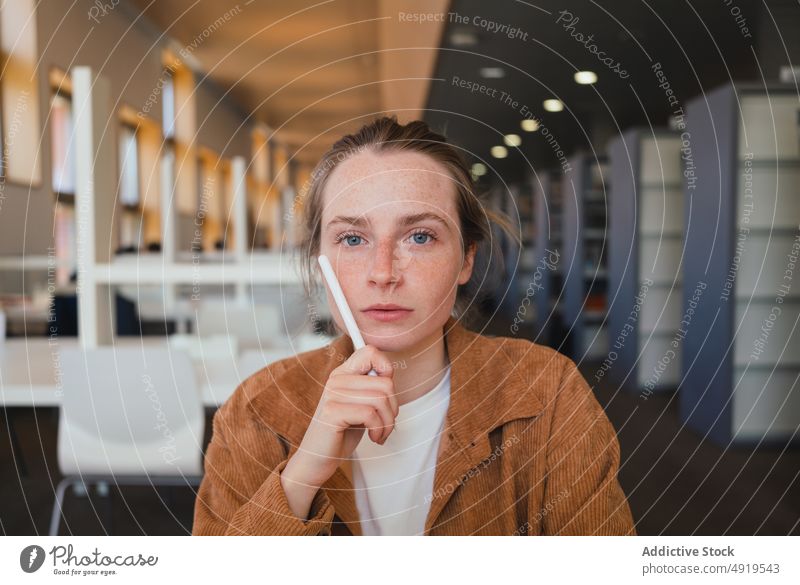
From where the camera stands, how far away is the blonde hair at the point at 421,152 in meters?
0.69

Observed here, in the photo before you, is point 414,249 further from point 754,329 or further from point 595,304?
point 595,304

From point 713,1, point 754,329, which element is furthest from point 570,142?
point 713,1

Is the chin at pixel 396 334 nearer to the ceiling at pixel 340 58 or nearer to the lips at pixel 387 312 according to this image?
the lips at pixel 387 312

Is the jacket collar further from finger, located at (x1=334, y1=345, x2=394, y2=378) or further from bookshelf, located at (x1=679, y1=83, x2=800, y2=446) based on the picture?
bookshelf, located at (x1=679, y1=83, x2=800, y2=446)

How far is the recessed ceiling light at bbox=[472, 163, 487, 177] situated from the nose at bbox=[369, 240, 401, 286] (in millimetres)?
123

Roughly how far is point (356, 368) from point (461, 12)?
1.85ft

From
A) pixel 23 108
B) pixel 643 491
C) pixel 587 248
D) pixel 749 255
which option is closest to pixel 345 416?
pixel 643 491

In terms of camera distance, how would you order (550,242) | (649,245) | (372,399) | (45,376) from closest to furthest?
(372,399)
(45,376)
(649,245)
(550,242)

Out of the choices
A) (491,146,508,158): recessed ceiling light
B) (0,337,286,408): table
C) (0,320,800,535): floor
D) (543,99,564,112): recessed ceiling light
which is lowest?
(0,320,800,535): floor

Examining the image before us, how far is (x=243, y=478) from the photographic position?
26.9 inches

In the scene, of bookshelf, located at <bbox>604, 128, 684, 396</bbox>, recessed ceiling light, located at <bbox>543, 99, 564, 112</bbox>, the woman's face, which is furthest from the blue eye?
bookshelf, located at <bbox>604, 128, 684, 396</bbox>

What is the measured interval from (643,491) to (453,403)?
1.19 metres

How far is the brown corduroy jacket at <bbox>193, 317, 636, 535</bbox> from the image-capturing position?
0.69 meters

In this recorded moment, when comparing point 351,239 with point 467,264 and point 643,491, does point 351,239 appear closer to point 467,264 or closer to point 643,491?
point 467,264
